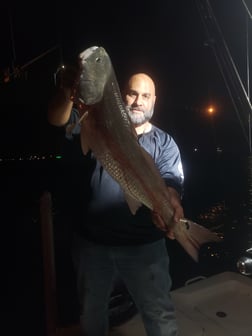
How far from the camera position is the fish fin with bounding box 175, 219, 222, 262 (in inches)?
95.7

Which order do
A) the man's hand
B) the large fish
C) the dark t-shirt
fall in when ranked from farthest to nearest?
the dark t-shirt < the man's hand < the large fish

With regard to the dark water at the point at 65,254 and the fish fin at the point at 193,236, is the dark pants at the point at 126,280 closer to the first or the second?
the fish fin at the point at 193,236

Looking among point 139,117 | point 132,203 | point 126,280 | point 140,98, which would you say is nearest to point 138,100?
point 140,98

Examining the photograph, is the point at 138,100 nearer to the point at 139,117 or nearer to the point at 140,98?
the point at 140,98

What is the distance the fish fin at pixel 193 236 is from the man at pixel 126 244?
0.23 meters

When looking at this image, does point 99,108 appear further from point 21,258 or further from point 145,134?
point 21,258

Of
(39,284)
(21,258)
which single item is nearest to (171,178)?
(39,284)

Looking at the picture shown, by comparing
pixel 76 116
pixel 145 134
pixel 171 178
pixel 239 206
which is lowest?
pixel 239 206

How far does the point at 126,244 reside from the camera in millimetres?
2648

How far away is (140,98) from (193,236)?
111 cm

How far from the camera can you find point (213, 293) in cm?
→ 448

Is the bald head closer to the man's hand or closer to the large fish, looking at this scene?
the large fish

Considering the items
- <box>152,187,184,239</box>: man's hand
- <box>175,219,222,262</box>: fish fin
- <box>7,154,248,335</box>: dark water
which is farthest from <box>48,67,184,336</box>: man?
<box>7,154,248,335</box>: dark water

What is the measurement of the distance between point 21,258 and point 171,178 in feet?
50.3
